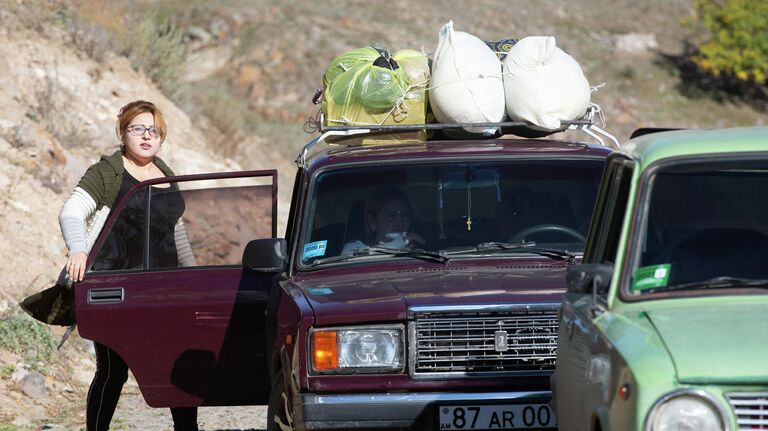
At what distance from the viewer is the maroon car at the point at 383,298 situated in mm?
5961

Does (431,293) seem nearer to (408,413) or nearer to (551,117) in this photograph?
(408,413)

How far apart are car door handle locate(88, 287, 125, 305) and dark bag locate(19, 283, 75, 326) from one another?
1.32 ft

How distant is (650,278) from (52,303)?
3.99 m

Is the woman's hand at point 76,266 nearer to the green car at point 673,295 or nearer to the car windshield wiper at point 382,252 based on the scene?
the car windshield wiper at point 382,252

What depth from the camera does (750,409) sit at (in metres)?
4.18

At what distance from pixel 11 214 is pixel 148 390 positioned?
6.96 meters

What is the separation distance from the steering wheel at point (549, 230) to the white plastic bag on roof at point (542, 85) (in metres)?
0.88

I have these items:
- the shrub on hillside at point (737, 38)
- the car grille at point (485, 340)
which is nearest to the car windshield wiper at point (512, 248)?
the car grille at point (485, 340)

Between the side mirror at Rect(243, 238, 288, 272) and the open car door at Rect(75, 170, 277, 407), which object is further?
the open car door at Rect(75, 170, 277, 407)

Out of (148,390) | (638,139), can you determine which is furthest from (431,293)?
(148,390)

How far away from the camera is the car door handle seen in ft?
24.0

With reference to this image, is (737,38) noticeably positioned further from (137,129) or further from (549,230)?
(549,230)

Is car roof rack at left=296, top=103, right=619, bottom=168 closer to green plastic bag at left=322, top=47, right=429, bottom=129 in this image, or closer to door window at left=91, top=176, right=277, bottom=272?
green plastic bag at left=322, top=47, right=429, bottom=129

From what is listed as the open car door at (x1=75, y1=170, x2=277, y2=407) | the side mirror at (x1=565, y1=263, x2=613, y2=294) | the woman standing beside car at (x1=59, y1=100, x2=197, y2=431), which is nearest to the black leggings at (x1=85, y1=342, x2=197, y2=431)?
the woman standing beside car at (x1=59, y1=100, x2=197, y2=431)
